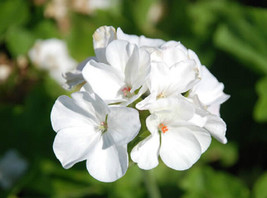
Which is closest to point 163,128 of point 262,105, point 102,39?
point 102,39

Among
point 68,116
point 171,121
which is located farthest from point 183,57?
point 68,116

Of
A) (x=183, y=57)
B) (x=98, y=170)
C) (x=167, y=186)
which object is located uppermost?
(x=183, y=57)

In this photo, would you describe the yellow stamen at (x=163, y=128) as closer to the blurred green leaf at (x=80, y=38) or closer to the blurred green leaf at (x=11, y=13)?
the blurred green leaf at (x=80, y=38)

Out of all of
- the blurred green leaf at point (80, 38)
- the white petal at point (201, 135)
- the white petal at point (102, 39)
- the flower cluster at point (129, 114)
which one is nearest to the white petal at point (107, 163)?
the flower cluster at point (129, 114)

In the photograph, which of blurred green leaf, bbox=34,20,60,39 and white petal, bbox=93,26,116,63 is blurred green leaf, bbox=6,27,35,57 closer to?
blurred green leaf, bbox=34,20,60,39

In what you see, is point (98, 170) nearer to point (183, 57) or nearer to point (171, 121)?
point (171, 121)

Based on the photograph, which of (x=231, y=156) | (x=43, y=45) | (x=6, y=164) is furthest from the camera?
(x=43, y=45)

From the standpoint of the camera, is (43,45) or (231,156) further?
(43,45)

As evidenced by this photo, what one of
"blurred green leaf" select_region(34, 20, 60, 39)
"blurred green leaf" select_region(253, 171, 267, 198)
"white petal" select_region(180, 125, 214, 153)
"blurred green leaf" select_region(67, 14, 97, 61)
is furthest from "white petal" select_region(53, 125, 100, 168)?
"blurred green leaf" select_region(34, 20, 60, 39)
